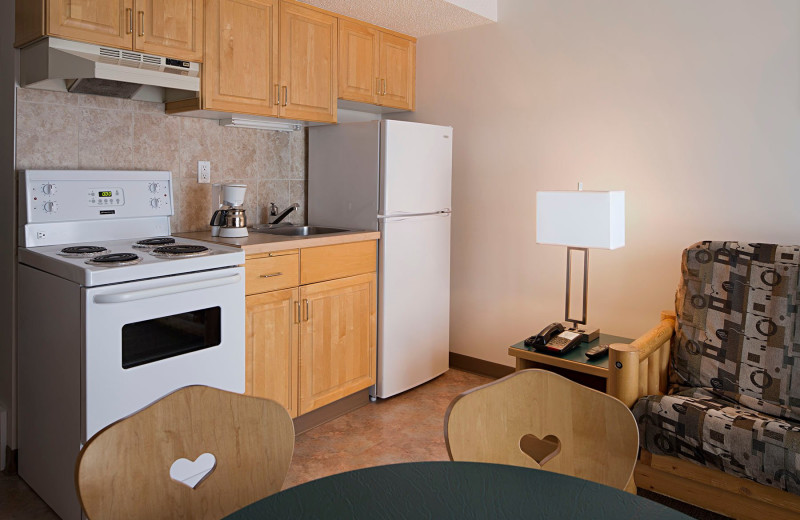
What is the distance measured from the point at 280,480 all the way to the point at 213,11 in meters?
2.28

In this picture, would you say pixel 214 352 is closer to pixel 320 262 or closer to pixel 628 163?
pixel 320 262

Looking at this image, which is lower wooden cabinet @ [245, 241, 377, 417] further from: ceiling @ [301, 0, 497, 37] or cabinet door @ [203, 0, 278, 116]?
ceiling @ [301, 0, 497, 37]

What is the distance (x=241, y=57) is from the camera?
9.48 ft

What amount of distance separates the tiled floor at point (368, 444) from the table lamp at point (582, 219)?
92cm

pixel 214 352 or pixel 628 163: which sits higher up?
pixel 628 163

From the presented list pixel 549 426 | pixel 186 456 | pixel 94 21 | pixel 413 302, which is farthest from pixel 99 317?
pixel 413 302

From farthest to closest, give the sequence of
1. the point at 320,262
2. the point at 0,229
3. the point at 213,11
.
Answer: the point at 320,262, the point at 213,11, the point at 0,229

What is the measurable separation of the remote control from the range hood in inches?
82.9

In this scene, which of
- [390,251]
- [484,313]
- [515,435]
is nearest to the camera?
[515,435]

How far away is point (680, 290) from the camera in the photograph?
264 centimetres

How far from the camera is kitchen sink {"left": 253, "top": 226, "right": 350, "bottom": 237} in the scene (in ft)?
11.0

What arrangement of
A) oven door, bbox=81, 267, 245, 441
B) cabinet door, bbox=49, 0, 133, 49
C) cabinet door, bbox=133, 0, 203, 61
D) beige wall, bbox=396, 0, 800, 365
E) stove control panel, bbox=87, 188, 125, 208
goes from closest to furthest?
oven door, bbox=81, 267, 245, 441
cabinet door, bbox=49, 0, 133, 49
cabinet door, bbox=133, 0, 203, 61
stove control panel, bbox=87, 188, 125, 208
beige wall, bbox=396, 0, 800, 365

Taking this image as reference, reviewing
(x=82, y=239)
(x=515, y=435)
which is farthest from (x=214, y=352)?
(x=515, y=435)

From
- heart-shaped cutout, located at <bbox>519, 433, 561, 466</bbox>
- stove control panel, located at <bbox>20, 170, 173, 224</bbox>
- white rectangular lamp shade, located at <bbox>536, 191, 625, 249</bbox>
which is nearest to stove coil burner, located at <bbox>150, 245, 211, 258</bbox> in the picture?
stove control panel, located at <bbox>20, 170, 173, 224</bbox>
